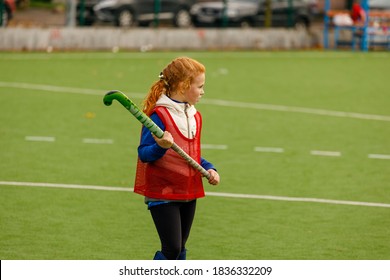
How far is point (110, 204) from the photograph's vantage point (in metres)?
11.5

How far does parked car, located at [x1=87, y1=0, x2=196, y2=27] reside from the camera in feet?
110

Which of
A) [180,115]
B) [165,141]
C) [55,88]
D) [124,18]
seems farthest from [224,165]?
[124,18]

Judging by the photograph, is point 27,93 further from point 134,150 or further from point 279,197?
point 279,197

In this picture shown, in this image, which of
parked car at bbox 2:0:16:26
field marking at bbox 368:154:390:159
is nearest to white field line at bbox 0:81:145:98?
field marking at bbox 368:154:390:159

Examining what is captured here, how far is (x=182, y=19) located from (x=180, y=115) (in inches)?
1116

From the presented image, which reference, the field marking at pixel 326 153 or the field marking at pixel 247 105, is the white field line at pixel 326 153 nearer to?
the field marking at pixel 326 153

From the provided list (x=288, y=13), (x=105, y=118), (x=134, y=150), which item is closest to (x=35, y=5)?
(x=288, y=13)

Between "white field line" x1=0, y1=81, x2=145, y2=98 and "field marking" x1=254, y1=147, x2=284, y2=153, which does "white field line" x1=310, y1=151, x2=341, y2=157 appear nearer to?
"field marking" x1=254, y1=147, x2=284, y2=153

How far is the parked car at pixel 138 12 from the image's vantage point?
33656 mm

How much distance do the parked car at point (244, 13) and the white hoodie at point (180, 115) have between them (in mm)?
26541

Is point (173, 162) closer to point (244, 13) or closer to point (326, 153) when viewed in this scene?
point (326, 153)

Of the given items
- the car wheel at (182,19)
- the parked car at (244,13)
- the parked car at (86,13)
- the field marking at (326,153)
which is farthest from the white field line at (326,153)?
the car wheel at (182,19)

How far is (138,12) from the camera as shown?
1353 inches
